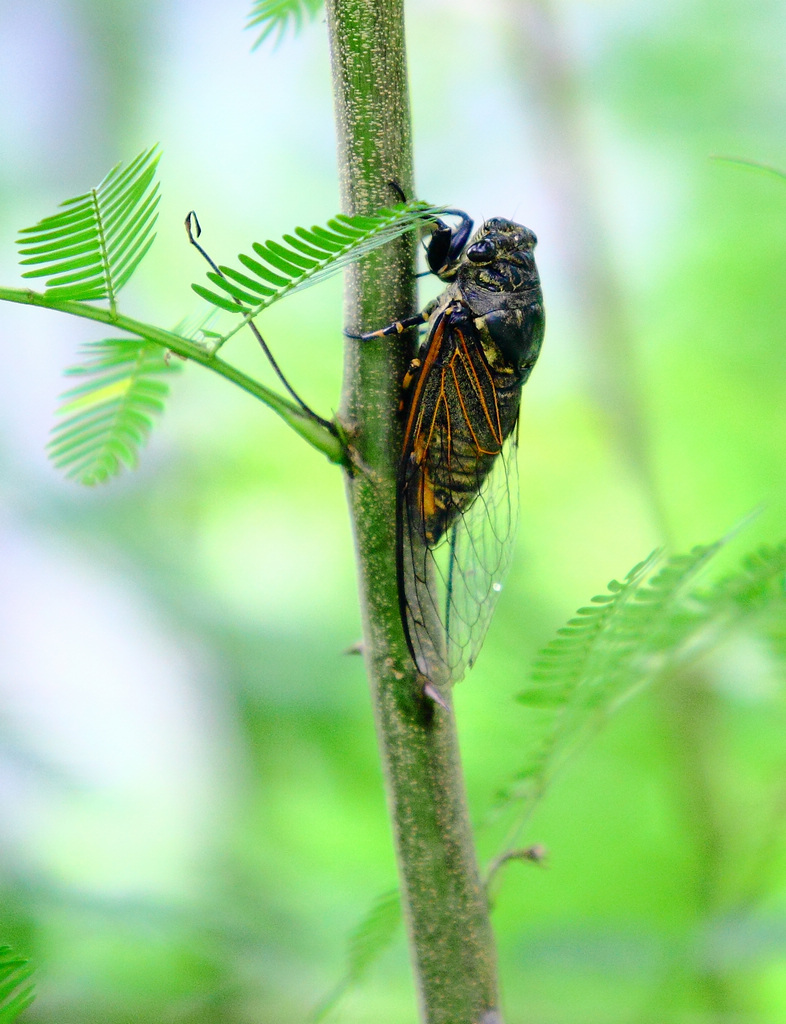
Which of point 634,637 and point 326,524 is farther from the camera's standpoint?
point 326,524

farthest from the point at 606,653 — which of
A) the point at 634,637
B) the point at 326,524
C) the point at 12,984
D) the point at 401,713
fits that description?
the point at 326,524

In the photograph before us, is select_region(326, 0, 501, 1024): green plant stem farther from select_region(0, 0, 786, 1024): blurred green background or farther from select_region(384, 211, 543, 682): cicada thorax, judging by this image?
select_region(0, 0, 786, 1024): blurred green background

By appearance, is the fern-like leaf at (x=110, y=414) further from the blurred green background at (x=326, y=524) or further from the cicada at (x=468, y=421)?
the blurred green background at (x=326, y=524)

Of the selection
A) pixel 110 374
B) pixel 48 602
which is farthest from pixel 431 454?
pixel 48 602

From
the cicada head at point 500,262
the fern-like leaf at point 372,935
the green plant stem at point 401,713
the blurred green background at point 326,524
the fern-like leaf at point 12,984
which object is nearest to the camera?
the fern-like leaf at point 12,984

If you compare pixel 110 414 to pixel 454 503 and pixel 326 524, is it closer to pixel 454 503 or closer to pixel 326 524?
pixel 454 503

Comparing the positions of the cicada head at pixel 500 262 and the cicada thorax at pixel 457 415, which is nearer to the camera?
the cicada thorax at pixel 457 415

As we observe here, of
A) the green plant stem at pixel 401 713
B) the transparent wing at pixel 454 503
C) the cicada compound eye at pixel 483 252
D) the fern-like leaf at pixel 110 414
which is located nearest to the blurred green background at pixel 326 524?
the transparent wing at pixel 454 503
